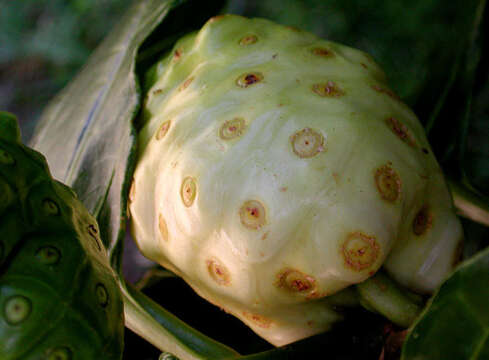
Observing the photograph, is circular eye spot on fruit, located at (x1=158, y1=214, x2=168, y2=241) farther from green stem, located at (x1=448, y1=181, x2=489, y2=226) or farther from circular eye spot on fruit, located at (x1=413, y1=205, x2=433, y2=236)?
green stem, located at (x1=448, y1=181, x2=489, y2=226)

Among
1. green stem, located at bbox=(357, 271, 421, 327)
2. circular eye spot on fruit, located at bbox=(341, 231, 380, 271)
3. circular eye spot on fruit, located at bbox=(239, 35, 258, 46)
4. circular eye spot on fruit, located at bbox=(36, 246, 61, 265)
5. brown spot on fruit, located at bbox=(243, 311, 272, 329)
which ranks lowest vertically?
brown spot on fruit, located at bbox=(243, 311, 272, 329)

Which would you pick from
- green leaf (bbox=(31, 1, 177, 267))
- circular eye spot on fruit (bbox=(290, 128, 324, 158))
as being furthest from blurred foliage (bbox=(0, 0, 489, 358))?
circular eye spot on fruit (bbox=(290, 128, 324, 158))

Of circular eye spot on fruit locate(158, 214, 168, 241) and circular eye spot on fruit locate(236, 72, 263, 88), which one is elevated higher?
circular eye spot on fruit locate(236, 72, 263, 88)

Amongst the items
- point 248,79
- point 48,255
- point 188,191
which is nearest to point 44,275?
point 48,255

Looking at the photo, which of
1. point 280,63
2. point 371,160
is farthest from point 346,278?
point 280,63

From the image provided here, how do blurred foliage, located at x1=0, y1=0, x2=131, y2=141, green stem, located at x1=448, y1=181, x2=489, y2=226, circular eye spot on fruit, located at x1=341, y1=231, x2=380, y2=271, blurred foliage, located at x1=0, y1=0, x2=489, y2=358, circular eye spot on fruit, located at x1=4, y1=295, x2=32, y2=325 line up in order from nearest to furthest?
circular eye spot on fruit, located at x1=4, y1=295, x2=32, y2=325 < circular eye spot on fruit, located at x1=341, y1=231, x2=380, y2=271 < green stem, located at x1=448, y1=181, x2=489, y2=226 < blurred foliage, located at x1=0, y1=0, x2=489, y2=358 < blurred foliage, located at x1=0, y1=0, x2=131, y2=141

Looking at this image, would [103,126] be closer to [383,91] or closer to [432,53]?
[383,91]
